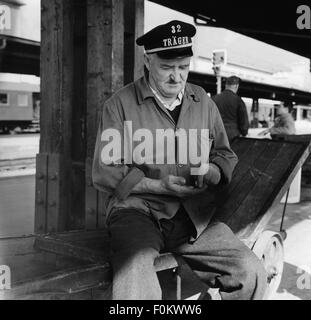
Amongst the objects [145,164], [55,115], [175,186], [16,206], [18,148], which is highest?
[55,115]

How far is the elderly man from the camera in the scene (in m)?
2.39

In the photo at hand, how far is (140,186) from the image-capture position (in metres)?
2.41

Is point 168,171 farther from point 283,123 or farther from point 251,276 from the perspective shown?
point 283,123

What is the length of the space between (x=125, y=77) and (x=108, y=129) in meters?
1.52

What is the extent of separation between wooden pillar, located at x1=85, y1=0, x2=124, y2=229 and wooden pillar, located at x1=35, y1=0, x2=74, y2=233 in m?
0.25

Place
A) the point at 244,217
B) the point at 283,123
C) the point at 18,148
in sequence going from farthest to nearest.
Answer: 1. the point at 18,148
2. the point at 283,123
3. the point at 244,217

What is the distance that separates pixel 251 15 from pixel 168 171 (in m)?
5.24

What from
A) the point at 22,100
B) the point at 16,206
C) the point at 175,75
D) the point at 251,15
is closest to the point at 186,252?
the point at 175,75

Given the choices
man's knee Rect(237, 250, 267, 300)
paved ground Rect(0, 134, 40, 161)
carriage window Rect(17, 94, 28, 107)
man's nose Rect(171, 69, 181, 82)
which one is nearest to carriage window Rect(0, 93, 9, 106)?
carriage window Rect(17, 94, 28, 107)

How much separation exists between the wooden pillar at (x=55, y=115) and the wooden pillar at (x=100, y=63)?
0.82 ft

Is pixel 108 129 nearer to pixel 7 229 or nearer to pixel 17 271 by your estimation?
pixel 17 271

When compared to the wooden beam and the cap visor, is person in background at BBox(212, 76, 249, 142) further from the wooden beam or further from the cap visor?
the cap visor

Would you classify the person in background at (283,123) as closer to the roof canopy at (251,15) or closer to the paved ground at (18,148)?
the roof canopy at (251,15)

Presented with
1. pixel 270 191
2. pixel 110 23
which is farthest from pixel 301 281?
pixel 110 23
